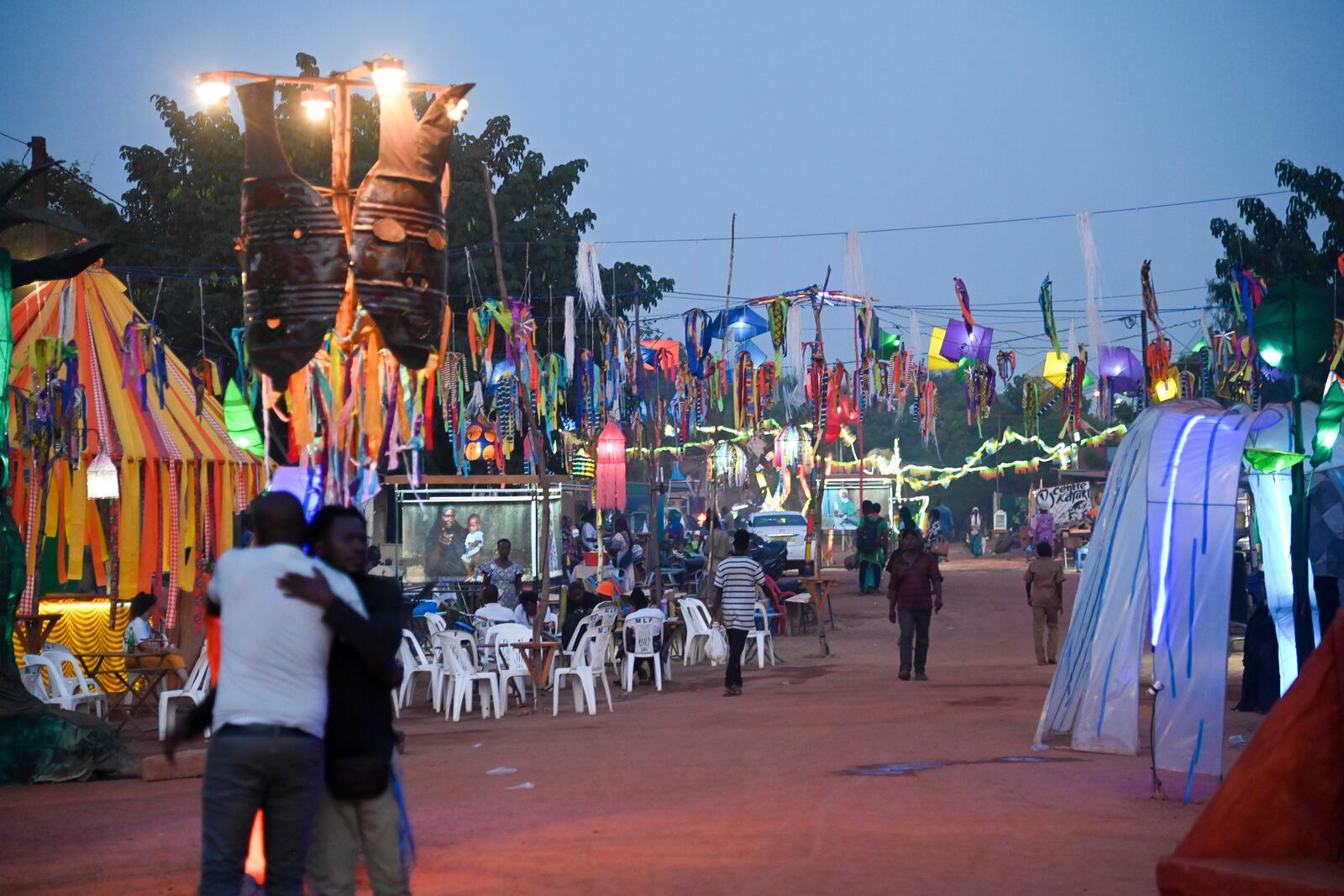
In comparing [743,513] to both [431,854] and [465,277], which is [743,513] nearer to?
[465,277]

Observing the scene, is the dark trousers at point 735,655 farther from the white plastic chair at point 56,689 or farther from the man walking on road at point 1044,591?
the white plastic chair at point 56,689

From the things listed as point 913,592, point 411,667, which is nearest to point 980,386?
point 913,592

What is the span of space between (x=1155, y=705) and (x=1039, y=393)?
21292 millimetres

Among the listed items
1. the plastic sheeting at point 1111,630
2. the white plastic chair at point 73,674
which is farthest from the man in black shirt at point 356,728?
the white plastic chair at point 73,674

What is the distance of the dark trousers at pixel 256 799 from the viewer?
4262 mm

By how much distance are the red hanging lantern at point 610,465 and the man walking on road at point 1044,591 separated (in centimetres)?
859

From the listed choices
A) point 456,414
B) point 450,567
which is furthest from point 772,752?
point 456,414

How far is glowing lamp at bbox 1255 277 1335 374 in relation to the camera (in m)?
8.98

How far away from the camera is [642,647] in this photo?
1661cm

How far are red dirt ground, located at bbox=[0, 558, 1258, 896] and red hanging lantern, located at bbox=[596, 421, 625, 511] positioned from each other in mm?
10308

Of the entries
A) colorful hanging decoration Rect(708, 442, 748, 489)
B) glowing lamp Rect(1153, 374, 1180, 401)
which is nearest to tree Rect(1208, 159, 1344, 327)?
glowing lamp Rect(1153, 374, 1180, 401)

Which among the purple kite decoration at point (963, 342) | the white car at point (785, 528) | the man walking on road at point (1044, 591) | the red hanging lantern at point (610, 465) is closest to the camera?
the man walking on road at point (1044, 591)

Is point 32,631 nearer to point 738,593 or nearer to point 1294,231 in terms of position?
point 738,593

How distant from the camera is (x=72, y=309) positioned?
48.8 feet
